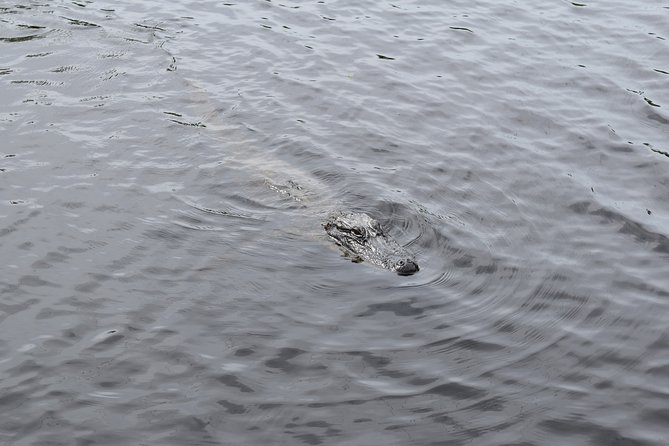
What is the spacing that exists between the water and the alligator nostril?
4.5 inches

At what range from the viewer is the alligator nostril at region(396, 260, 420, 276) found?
29.4ft

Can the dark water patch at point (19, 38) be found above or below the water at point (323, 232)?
above

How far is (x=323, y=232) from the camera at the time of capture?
9.90 m

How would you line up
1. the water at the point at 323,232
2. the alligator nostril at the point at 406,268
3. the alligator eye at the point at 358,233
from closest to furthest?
the water at the point at 323,232 → the alligator nostril at the point at 406,268 → the alligator eye at the point at 358,233

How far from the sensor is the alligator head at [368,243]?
905cm

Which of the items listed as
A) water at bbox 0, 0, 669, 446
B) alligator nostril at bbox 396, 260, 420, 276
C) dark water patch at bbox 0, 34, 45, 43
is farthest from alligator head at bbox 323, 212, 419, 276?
dark water patch at bbox 0, 34, 45, 43

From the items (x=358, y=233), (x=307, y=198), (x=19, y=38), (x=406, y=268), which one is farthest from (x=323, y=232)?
(x=19, y=38)

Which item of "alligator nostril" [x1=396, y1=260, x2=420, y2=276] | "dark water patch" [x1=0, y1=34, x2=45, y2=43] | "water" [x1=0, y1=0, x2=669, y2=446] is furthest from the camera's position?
"dark water patch" [x1=0, y1=34, x2=45, y2=43]

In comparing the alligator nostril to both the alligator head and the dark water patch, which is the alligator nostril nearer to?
the alligator head

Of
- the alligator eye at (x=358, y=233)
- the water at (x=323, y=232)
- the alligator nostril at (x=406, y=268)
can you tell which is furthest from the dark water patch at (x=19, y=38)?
the alligator nostril at (x=406, y=268)

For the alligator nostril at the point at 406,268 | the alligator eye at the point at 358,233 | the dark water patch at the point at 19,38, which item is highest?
the dark water patch at the point at 19,38

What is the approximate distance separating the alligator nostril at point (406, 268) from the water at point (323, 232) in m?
0.11

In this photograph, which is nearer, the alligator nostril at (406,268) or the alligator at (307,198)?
the alligator nostril at (406,268)

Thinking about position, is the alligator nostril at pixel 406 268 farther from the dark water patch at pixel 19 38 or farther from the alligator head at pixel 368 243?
the dark water patch at pixel 19 38
